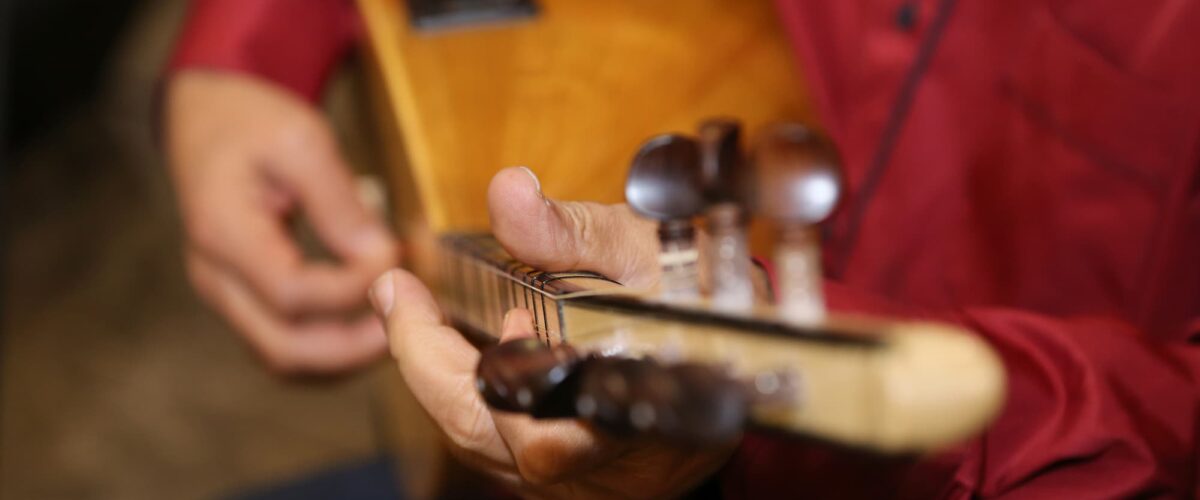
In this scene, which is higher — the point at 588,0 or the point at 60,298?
the point at 588,0

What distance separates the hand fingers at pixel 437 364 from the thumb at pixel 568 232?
0.20 feet

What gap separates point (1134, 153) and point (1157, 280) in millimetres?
76

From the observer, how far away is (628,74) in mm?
697

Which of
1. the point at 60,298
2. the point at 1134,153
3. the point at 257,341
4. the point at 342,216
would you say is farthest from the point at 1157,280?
the point at 60,298

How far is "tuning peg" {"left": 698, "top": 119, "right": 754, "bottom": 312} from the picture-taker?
0.94ft

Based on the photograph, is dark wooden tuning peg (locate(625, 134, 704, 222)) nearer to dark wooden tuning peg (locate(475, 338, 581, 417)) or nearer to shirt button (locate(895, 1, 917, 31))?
dark wooden tuning peg (locate(475, 338, 581, 417))

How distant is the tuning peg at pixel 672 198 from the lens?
30 centimetres

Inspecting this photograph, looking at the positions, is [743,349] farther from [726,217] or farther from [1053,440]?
[1053,440]

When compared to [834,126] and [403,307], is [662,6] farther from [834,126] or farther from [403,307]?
[403,307]

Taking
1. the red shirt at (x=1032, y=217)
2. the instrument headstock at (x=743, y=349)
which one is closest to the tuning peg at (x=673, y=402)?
the instrument headstock at (x=743, y=349)

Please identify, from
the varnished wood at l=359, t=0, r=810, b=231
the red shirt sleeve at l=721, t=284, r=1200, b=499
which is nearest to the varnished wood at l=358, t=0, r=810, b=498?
the varnished wood at l=359, t=0, r=810, b=231

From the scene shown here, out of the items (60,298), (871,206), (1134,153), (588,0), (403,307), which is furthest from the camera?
(60,298)

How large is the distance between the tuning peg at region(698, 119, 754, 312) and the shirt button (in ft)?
1.29

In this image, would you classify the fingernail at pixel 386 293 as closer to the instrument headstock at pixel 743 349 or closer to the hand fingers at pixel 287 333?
the instrument headstock at pixel 743 349
